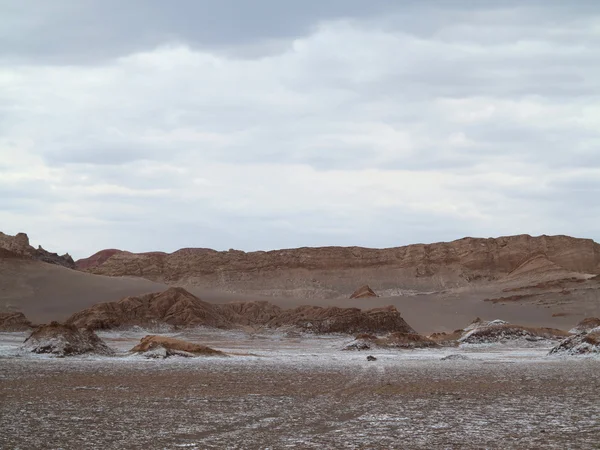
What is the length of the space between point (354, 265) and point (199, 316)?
4040cm

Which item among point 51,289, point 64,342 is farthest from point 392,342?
point 51,289

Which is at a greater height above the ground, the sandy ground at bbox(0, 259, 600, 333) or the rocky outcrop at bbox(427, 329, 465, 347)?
the sandy ground at bbox(0, 259, 600, 333)

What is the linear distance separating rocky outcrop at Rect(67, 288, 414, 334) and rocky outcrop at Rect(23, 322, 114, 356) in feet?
58.8

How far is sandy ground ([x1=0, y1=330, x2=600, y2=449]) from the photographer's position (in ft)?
27.2

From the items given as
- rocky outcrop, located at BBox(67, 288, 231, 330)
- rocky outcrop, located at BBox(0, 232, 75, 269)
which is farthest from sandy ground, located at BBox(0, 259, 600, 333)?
rocky outcrop, located at BBox(67, 288, 231, 330)

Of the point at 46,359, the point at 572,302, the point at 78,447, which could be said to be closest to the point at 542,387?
the point at 78,447

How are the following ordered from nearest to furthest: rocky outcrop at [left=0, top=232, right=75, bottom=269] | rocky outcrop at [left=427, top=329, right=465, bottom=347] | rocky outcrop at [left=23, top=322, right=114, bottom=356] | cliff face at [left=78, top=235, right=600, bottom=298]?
rocky outcrop at [left=23, top=322, right=114, bottom=356], rocky outcrop at [left=427, top=329, right=465, bottom=347], rocky outcrop at [left=0, top=232, right=75, bottom=269], cliff face at [left=78, top=235, right=600, bottom=298]

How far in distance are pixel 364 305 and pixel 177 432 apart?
5130cm

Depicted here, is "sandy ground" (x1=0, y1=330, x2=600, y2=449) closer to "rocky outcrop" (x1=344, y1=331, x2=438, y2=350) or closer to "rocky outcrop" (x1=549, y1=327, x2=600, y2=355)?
"rocky outcrop" (x1=549, y1=327, x2=600, y2=355)

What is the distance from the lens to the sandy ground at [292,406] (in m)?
8.30

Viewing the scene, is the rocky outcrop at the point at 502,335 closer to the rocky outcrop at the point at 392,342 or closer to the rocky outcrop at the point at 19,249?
the rocky outcrop at the point at 392,342

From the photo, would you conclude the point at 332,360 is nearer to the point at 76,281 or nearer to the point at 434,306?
the point at 434,306

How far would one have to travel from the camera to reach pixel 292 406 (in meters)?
11.3

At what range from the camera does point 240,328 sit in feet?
155
